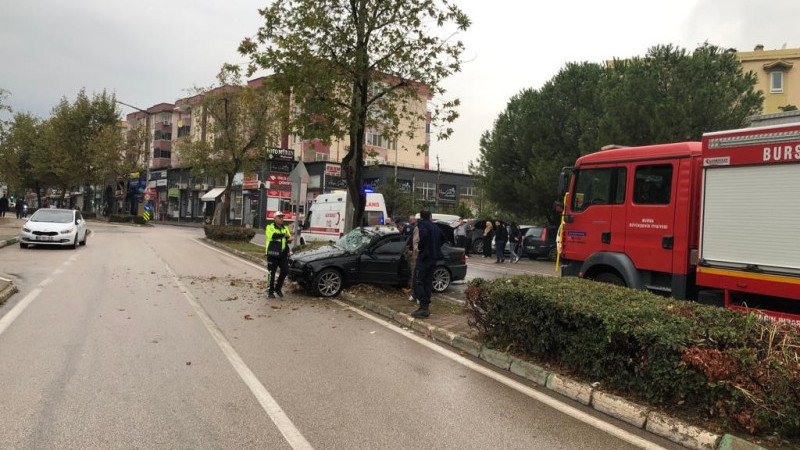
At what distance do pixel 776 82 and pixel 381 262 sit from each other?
42.6 meters

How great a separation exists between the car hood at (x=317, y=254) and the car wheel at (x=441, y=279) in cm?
233

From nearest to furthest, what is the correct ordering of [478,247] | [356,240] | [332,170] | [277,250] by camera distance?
1. [277,250]
2. [356,240]
3. [478,247]
4. [332,170]

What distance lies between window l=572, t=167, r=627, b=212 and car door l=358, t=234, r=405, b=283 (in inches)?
160

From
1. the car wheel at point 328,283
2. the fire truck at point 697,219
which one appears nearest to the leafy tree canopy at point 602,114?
the fire truck at point 697,219

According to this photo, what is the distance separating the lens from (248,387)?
509 cm

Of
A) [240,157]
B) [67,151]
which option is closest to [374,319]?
[240,157]

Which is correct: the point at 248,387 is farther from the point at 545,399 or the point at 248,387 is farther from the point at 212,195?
the point at 212,195

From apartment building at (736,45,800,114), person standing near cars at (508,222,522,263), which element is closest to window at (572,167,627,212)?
person standing near cars at (508,222,522,263)

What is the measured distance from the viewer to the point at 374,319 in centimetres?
894

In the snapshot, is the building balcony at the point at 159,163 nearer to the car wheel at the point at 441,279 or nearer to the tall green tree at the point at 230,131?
the tall green tree at the point at 230,131

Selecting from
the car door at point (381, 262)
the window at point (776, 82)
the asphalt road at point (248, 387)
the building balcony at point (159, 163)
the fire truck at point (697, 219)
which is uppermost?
the window at point (776, 82)

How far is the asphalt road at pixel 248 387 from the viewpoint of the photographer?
4.02 metres

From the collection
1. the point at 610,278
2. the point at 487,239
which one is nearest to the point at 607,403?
the point at 610,278

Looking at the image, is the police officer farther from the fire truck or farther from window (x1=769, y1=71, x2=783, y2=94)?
window (x1=769, y1=71, x2=783, y2=94)
